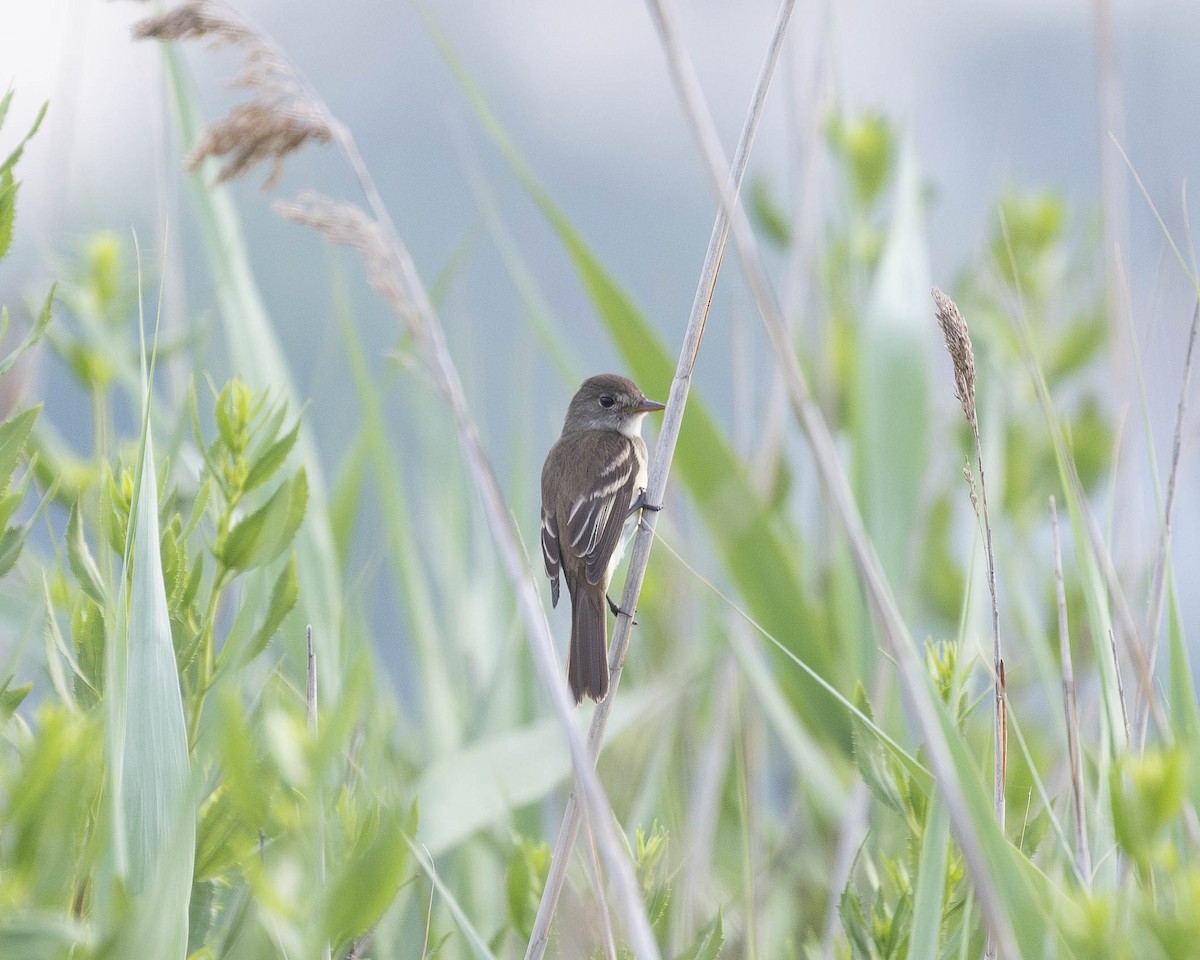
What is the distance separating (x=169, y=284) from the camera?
2426 mm

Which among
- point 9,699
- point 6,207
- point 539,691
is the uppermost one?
point 6,207

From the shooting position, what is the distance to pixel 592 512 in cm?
262

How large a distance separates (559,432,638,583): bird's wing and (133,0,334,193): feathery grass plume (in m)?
1.23

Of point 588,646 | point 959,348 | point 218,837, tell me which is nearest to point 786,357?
point 959,348

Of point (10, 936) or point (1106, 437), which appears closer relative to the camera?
point (10, 936)

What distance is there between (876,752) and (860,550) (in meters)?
0.35

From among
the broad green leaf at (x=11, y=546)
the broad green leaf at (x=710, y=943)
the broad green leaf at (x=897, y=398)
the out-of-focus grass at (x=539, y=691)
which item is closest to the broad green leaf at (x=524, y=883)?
the out-of-focus grass at (x=539, y=691)

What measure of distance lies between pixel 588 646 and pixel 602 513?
363 millimetres

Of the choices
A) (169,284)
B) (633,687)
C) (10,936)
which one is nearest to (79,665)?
(10,936)

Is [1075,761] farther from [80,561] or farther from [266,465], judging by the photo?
[80,561]

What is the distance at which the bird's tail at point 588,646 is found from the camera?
7.05 feet

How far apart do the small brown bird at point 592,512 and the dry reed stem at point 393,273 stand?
792 mm

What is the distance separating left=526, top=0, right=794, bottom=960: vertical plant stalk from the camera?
4.79 ft

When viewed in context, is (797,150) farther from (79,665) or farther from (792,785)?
(79,665)
